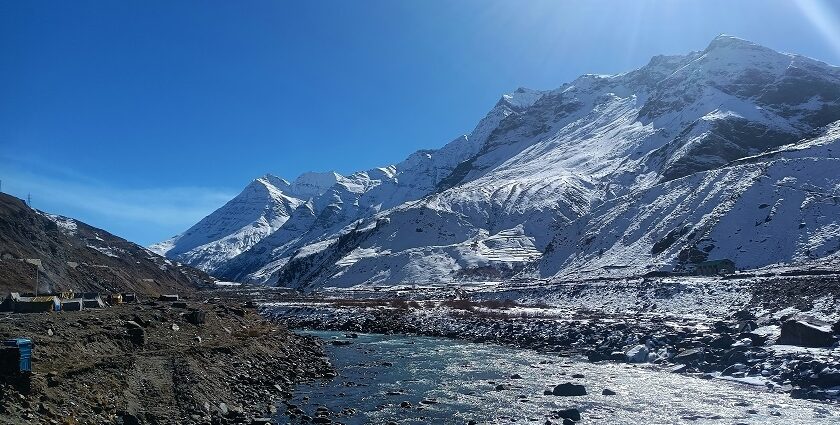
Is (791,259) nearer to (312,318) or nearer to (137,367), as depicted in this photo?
(312,318)

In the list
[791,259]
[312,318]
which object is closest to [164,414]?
[312,318]

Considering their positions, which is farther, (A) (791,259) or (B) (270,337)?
(A) (791,259)

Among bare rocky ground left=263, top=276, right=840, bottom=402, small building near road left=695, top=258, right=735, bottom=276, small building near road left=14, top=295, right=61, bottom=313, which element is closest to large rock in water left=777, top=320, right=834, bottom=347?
bare rocky ground left=263, top=276, right=840, bottom=402

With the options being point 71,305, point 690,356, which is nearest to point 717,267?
Result: point 690,356

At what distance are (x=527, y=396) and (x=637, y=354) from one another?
15.1 m

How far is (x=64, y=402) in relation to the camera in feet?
68.9

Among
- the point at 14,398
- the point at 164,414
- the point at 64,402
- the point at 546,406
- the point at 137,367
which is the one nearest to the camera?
the point at 14,398

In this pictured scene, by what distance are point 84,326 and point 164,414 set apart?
966 cm

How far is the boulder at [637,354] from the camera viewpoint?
43.7 meters

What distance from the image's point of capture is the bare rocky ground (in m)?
36.8

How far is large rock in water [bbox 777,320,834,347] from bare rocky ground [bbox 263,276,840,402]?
7cm

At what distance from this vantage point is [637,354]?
44.0 m

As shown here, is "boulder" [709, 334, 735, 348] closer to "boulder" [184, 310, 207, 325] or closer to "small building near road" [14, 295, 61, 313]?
"boulder" [184, 310, 207, 325]

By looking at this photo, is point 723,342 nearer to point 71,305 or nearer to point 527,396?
point 527,396
